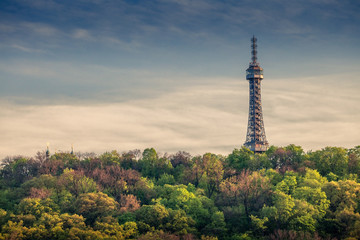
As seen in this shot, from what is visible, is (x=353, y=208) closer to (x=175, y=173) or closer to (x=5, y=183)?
(x=175, y=173)

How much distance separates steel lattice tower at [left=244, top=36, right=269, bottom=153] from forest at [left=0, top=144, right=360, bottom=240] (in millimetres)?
39377

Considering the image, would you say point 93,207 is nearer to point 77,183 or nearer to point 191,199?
point 77,183

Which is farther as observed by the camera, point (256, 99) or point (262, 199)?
point (256, 99)

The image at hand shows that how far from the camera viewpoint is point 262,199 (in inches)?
3794

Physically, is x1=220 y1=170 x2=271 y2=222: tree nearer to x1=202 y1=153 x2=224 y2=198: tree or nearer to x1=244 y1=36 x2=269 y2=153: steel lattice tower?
x1=202 y1=153 x2=224 y2=198: tree

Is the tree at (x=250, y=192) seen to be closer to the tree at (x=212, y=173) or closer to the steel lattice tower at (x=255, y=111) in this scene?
the tree at (x=212, y=173)

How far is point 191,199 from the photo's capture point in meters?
95.6

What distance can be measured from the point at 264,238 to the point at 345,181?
2224 cm

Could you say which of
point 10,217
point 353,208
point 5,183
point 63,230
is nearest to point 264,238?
point 353,208

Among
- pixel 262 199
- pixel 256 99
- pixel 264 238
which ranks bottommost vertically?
pixel 264 238

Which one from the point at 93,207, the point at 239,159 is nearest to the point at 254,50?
the point at 239,159

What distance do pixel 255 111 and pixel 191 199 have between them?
76752 mm

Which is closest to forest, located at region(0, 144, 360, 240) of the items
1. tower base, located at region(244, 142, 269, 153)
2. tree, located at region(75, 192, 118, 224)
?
tree, located at region(75, 192, 118, 224)

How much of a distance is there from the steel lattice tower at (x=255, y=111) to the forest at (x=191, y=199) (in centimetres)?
3938
